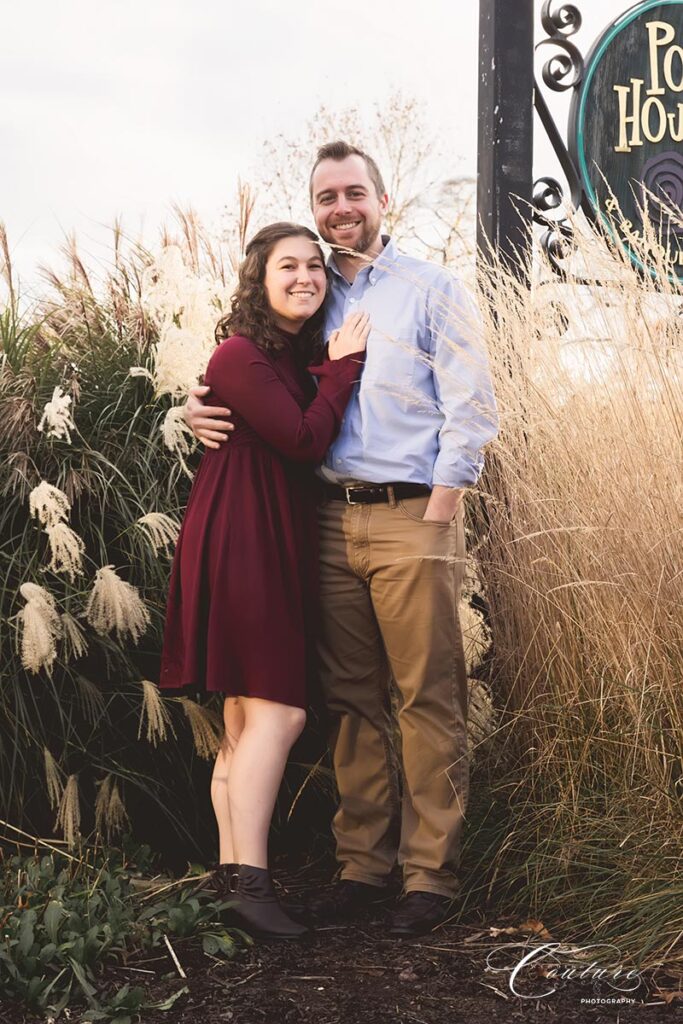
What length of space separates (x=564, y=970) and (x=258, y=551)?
132 centimetres

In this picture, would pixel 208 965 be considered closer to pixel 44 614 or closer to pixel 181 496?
pixel 44 614

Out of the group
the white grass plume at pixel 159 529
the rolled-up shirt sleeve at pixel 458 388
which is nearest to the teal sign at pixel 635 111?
→ the rolled-up shirt sleeve at pixel 458 388

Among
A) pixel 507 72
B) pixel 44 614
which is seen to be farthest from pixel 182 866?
pixel 507 72

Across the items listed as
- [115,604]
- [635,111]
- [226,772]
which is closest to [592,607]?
[226,772]

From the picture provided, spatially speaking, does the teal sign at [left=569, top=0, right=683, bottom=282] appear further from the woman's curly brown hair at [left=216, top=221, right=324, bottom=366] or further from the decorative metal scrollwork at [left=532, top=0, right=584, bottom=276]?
the woman's curly brown hair at [left=216, top=221, right=324, bottom=366]

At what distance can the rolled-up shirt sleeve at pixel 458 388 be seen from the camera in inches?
131

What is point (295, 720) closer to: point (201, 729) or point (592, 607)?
point (201, 729)

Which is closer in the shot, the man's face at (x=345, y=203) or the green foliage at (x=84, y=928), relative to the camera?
the green foliage at (x=84, y=928)

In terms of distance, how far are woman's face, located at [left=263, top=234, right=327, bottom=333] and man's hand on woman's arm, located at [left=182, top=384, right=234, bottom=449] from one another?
12.9 inches

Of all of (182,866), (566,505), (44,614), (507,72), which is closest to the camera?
(44,614)

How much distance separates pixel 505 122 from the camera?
4848mm

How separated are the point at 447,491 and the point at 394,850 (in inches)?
44.3

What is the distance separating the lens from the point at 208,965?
3.07m

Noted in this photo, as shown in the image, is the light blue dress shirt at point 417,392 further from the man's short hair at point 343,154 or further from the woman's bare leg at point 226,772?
the woman's bare leg at point 226,772
